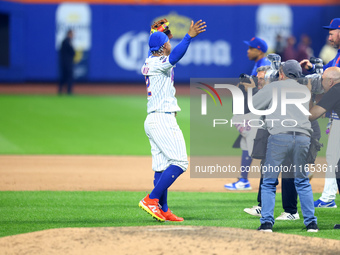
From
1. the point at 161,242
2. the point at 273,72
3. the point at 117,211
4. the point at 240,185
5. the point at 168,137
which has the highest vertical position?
the point at 273,72

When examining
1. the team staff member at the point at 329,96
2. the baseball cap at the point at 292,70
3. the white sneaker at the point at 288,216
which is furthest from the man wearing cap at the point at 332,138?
the baseball cap at the point at 292,70

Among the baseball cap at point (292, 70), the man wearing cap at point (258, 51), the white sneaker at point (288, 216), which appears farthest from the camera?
the man wearing cap at point (258, 51)

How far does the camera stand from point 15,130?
17500 millimetres

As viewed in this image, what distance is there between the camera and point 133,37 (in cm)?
2931

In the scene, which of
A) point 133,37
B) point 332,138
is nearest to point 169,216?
point 332,138

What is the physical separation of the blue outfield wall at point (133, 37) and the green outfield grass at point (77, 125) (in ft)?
13.7

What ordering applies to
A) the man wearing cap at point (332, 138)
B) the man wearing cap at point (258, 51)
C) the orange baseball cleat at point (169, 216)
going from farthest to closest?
the man wearing cap at point (258, 51) < the man wearing cap at point (332, 138) < the orange baseball cleat at point (169, 216)

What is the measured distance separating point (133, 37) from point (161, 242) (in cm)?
2391

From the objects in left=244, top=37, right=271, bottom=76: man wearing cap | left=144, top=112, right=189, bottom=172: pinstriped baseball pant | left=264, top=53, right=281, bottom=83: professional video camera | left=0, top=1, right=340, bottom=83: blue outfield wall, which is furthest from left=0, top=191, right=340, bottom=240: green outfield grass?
left=0, top=1, right=340, bottom=83: blue outfield wall

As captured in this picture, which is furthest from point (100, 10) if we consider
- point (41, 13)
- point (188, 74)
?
point (188, 74)

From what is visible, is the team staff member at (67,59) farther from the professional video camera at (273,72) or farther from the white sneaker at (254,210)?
the white sneaker at (254,210)

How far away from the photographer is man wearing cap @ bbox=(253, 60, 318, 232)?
6.78 metres

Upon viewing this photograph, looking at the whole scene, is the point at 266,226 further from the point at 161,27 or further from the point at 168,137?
the point at 161,27

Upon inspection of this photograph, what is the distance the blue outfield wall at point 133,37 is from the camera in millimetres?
29234
